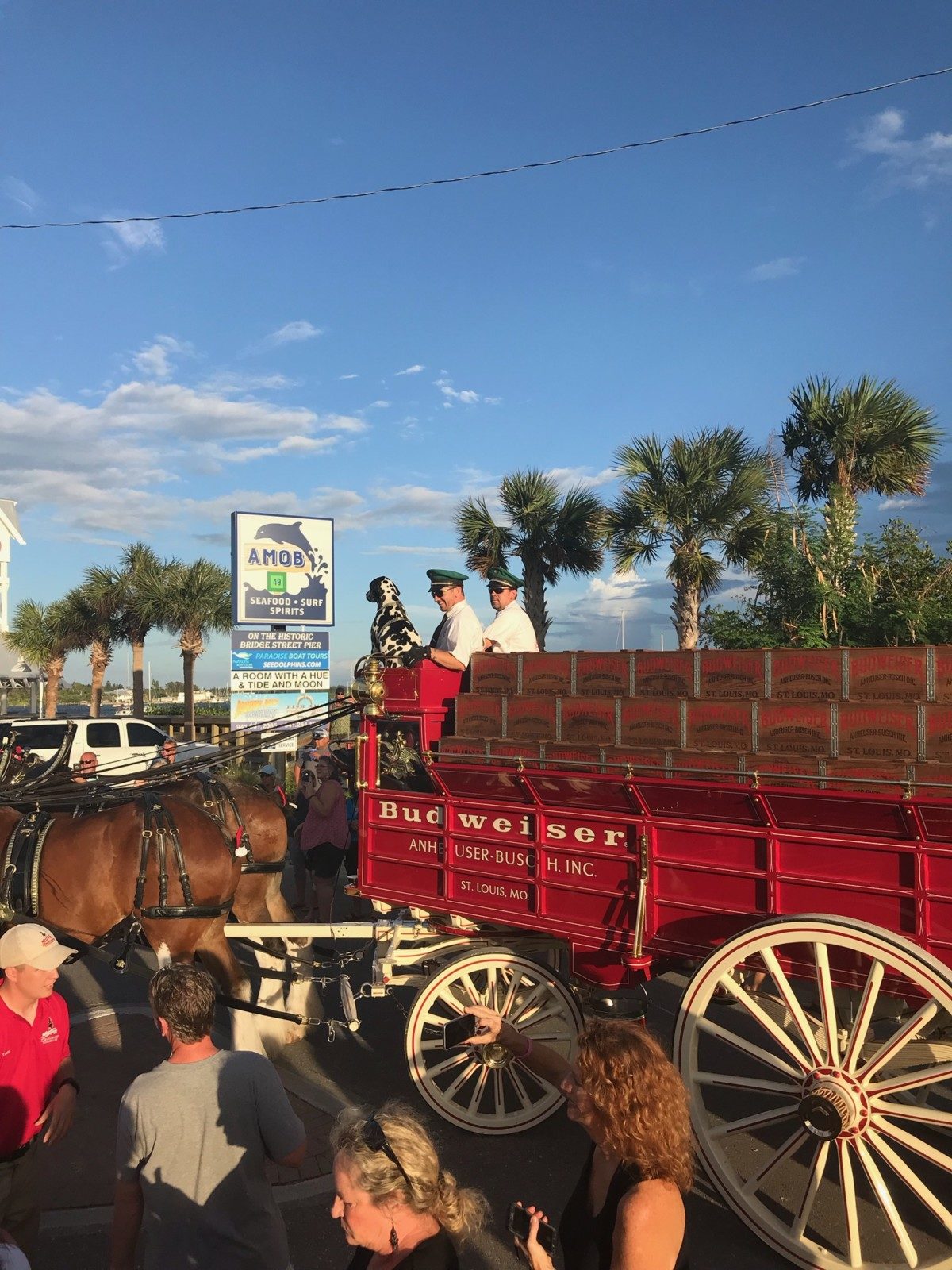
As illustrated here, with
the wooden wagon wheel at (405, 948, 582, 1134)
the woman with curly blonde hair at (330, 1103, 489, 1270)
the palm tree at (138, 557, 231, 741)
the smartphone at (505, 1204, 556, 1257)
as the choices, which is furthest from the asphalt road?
the palm tree at (138, 557, 231, 741)

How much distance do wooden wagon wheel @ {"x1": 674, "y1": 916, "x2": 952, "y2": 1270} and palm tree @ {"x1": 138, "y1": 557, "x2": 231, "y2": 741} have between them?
2914cm

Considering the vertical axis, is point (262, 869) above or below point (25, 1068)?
below

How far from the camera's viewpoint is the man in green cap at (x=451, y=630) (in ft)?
18.8

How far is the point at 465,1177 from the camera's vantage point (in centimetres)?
454

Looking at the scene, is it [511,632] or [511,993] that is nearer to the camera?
[511,993]

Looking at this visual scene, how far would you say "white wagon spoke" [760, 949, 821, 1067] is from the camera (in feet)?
11.9

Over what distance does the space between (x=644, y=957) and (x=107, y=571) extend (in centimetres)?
3331

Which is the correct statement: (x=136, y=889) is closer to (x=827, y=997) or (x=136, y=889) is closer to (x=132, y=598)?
(x=827, y=997)

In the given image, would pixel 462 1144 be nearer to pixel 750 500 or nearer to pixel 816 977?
pixel 816 977

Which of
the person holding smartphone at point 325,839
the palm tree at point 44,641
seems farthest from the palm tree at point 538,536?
the palm tree at point 44,641

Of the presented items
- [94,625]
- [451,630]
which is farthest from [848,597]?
[94,625]

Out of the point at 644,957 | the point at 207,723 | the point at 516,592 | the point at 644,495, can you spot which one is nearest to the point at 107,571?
the point at 207,723

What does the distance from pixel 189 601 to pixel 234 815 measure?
26.2 metres

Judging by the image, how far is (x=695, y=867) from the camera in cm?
427
